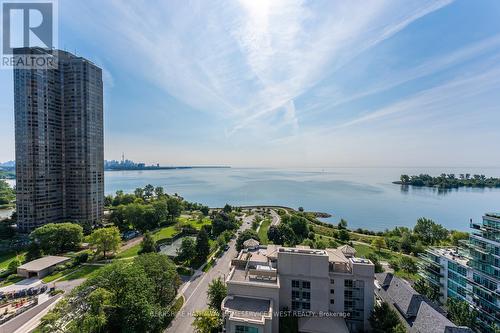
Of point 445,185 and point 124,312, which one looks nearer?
point 124,312

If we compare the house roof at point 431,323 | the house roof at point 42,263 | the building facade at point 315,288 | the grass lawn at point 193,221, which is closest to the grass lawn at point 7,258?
the house roof at point 42,263

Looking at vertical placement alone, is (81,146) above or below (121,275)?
above

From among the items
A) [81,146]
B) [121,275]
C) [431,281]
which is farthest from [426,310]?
[81,146]

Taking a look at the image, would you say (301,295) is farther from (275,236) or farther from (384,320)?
(275,236)

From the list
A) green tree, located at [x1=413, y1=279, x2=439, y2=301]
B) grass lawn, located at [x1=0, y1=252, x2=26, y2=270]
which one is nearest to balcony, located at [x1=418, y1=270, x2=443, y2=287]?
green tree, located at [x1=413, y1=279, x2=439, y2=301]

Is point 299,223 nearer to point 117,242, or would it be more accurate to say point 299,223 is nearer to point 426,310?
point 426,310

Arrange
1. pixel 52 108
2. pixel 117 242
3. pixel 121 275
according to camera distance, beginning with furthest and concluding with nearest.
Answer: pixel 52 108 → pixel 117 242 → pixel 121 275

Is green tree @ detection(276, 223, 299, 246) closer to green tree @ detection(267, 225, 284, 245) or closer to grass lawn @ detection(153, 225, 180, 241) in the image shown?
green tree @ detection(267, 225, 284, 245)
